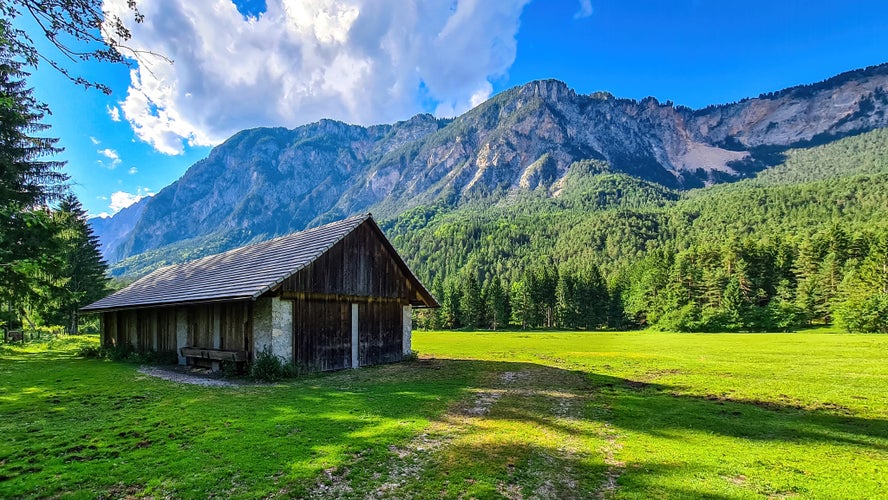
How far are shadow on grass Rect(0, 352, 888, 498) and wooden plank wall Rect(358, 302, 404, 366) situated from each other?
4.39m

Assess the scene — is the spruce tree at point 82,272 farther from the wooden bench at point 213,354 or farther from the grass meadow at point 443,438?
the grass meadow at point 443,438

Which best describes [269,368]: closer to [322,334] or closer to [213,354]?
[322,334]

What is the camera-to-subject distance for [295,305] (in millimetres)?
19156

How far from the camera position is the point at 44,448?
8.26 m

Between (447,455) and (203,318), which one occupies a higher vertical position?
(203,318)

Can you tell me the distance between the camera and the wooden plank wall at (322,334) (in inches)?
755

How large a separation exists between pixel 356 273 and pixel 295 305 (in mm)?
3858

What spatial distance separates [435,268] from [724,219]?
124 m

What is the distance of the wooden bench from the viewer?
18484 millimetres

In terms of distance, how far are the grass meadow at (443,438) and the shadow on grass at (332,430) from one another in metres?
0.05

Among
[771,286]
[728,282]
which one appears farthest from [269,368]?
[771,286]

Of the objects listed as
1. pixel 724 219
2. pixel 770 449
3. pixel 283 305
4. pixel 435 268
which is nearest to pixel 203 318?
pixel 283 305

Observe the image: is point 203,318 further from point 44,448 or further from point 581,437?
point 581,437

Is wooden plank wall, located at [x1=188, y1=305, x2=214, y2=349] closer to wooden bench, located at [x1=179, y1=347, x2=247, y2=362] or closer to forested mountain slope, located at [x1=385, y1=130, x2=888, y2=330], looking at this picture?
wooden bench, located at [x1=179, y1=347, x2=247, y2=362]
